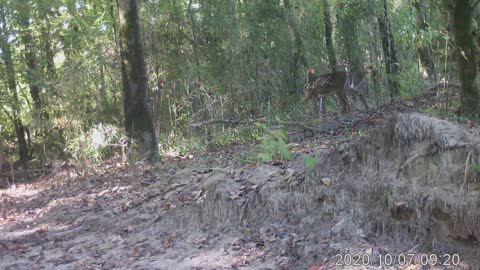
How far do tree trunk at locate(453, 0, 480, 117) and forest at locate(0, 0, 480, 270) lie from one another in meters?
0.02

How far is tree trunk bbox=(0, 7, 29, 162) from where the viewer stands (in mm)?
19875

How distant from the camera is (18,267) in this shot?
638cm

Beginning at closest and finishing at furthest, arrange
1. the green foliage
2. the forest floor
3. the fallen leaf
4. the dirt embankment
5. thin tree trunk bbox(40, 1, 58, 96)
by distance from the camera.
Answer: the dirt embankment, the forest floor, the fallen leaf, the green foliage, thin tree trunk bbox(40, 1, 58, 96)

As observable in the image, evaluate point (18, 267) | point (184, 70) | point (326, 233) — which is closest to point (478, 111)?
point (326, 233)

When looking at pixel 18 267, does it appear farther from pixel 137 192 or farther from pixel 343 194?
pixel 343 194

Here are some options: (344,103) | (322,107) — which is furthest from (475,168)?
(322,107)

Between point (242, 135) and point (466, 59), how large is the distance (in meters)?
6.03

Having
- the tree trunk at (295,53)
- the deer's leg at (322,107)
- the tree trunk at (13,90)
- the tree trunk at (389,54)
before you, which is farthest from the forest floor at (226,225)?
the tree trunk at (13,90)

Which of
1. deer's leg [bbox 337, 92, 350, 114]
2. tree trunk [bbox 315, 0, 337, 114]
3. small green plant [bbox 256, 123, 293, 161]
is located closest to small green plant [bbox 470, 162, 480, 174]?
small green plant [bbox 256, 123, 293, 161]

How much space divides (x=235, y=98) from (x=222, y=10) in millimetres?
2371

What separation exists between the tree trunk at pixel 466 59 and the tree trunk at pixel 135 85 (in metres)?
7.02

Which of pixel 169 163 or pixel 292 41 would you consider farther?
pixel 292 41

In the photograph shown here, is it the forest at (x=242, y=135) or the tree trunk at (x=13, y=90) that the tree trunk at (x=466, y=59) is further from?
the tree trunk at (x=13, y=90)

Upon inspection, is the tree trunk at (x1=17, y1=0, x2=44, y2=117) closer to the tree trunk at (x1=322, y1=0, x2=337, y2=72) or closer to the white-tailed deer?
the tree trunk at (x1=322, y1=0, x2=337, y2=72)
